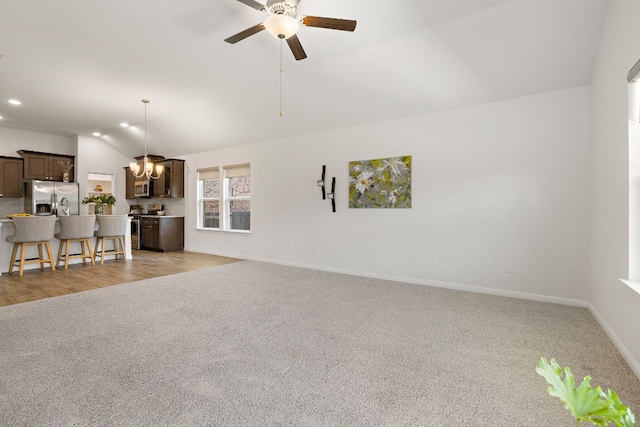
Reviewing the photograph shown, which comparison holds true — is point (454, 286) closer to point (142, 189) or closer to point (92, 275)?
point (92, 275)

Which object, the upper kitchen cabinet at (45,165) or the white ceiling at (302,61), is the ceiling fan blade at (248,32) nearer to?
the white ceiling at (302,61)

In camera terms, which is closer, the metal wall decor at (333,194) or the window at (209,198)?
the metal wall decor at (333,194)

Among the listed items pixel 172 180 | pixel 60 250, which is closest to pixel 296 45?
pixel 60 250

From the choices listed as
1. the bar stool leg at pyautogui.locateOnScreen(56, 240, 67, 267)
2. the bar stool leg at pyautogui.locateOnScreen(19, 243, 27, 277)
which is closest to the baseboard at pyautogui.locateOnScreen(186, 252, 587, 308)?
the bar stool leg at pyautogui.locateOnScreen(56, 240, 67, 267)

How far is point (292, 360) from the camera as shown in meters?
2.30

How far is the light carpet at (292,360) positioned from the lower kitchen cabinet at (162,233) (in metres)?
3.91

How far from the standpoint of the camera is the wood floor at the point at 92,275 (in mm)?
4094

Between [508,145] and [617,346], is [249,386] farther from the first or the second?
[508,145]

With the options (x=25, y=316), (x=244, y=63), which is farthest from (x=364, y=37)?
(x=25, y=316)

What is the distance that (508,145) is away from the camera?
397cm

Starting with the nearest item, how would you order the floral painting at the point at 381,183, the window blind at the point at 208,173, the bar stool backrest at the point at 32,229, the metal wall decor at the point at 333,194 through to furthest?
the floral painting at the point at 381,183
the bar stool backrest at the point at 32,229
the metal wall decor at the point at 333,194
the window blind at the point at 208,173

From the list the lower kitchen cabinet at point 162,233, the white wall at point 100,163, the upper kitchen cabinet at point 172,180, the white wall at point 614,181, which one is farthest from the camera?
the white wall at point 100,163

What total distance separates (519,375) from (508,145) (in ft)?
9.45

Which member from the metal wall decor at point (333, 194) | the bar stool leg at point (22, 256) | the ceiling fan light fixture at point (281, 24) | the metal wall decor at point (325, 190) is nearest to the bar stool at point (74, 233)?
the bar stool leg at point (22, 256)
